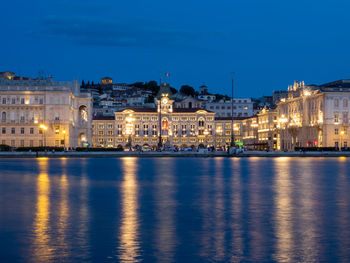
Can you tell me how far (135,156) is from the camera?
8462 centimetres

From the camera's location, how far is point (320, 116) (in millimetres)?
102562

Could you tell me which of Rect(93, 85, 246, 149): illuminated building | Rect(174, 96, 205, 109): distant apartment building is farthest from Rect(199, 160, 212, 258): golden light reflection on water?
Rect(174, 96, 205, 109): distant apartment building

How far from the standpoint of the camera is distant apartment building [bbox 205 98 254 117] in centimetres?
16812

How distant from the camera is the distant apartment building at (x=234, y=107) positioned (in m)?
168

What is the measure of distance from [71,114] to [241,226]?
9459cm

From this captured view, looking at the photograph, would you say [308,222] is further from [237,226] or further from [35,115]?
[35,115]

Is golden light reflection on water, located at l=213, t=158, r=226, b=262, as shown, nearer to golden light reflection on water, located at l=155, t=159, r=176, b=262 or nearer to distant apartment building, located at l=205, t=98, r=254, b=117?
golden light reflection on water, located at l=155, t=159, r=176, b=262

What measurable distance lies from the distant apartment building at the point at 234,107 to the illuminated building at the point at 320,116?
49.3 metres

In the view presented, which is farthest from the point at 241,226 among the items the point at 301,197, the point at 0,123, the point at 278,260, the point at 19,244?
the point at 0,123

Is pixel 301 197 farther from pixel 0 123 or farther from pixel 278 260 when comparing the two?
pixel 0 123

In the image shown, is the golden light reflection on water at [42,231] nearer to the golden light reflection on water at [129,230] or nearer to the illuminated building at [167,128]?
the golden light reflection on water at [129,230]

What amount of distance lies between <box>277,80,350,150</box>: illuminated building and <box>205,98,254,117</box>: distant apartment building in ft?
162

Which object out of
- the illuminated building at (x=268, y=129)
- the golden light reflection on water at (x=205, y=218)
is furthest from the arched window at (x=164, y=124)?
the golden light reflection on water at (x=205, y=218)

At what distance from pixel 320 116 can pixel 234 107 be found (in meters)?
66.2
